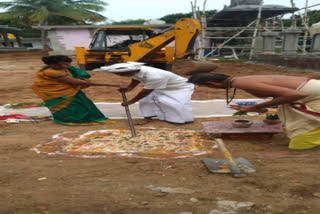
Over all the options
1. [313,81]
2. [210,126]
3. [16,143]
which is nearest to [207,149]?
[210,126]

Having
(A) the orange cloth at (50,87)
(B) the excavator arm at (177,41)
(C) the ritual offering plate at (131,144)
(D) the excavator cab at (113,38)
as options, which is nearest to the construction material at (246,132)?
(C) the ritual offering plate at (131,144)

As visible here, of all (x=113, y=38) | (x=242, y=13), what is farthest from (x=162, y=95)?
(x=242, y=13)

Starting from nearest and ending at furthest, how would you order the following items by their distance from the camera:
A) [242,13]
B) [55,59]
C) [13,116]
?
[55,59], [13,116], [242,13]

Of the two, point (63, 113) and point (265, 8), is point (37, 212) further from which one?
point (265, 8)

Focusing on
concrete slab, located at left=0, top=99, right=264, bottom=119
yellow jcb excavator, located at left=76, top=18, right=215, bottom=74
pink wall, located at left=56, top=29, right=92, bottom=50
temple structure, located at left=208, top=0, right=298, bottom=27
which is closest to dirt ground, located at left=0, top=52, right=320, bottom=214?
concrete slab, located at left=0, top=99, right=264, bottom=119

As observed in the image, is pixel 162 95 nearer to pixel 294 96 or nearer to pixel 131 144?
pixel 131 144

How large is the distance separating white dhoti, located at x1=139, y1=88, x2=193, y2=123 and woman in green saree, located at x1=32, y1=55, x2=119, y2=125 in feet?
2.89

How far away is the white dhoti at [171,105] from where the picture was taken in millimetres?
4336

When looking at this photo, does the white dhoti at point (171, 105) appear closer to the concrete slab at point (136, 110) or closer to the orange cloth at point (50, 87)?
the concrete slab at point (136, 110)

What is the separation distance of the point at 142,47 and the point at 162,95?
16.6 feet

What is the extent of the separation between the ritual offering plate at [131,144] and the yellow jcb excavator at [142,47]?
5332 millimetres

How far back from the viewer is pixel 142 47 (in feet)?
29.8

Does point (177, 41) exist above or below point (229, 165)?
above

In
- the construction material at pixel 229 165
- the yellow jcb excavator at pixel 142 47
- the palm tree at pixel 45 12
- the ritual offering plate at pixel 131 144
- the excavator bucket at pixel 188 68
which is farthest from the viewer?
the palm tree at pixel 45 12
